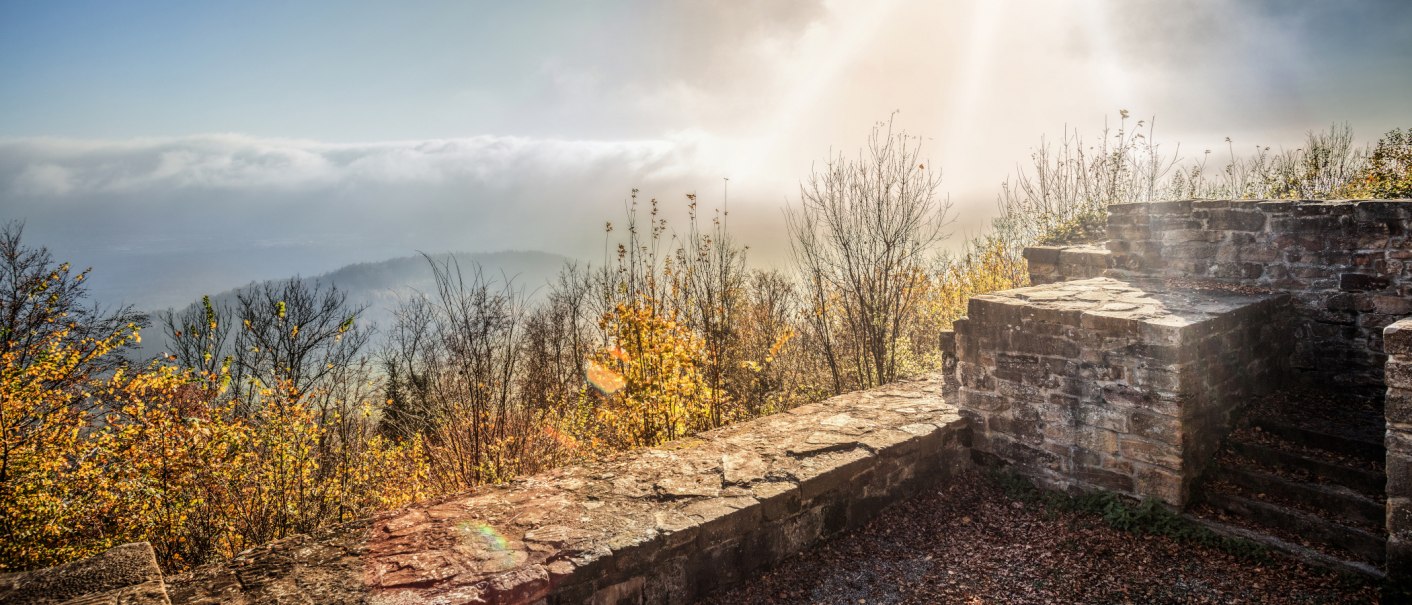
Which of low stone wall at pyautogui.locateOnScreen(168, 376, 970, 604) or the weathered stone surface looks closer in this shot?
the weathered stone surface

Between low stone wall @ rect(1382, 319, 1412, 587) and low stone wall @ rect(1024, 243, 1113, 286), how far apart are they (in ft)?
10.7

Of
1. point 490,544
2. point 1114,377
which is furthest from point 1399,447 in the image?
point 490,544

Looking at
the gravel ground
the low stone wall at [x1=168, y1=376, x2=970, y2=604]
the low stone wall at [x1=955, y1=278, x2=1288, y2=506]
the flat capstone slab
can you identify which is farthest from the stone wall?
the low stone wall at [x1=168, y1=376, x2=970, y2=604]

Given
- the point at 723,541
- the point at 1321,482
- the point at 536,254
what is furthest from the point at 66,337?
the point at 536,254

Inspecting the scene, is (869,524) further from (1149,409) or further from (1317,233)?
(1317,233)

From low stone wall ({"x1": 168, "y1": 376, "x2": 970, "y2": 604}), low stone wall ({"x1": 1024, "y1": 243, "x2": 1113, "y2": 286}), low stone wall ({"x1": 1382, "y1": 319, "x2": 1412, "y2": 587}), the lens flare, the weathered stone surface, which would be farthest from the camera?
low stone wall ({"x1": 1024, "y1": 243, "x2": 1113, "y2": 286})

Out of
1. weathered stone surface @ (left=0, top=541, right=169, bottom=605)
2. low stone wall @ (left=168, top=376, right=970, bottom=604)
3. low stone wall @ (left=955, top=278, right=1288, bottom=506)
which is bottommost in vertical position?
low stone wall @ (left=168, top=376, right=970, bottom=604)

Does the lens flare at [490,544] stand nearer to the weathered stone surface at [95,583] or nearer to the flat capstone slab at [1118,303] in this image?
the weathered stone surface at [95,583]

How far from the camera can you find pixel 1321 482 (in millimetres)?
4188

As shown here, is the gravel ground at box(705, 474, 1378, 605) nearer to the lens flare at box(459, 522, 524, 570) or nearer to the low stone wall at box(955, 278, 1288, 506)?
the low stone wall at box(955, 278, 1288, 506)

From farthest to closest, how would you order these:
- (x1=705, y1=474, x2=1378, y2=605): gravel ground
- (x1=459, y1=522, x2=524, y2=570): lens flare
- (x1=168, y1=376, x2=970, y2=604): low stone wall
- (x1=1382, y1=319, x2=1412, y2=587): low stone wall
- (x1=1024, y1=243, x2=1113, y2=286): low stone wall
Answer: (x1=1024, y1=243, x2=1113, y2=286): low stone wall → (x1=705, y1=474, x2=1378, y2=605): gravel ground → (x1=1382, y1=319, x2=1412, y2=587): low stone wall → (x1=459, y1=522, x2=524, y2=570): lens flare → (x1=168, y1=376, x2=970, y2=604): low stone wall

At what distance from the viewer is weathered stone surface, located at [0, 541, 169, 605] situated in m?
2.84

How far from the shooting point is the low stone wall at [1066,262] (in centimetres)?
685

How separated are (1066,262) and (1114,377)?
321cm
